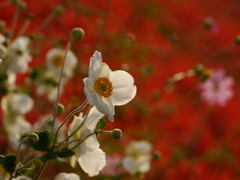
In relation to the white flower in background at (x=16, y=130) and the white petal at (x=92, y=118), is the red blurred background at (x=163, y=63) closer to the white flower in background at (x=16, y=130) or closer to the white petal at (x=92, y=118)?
the white flower in background at (x=16, y=130)

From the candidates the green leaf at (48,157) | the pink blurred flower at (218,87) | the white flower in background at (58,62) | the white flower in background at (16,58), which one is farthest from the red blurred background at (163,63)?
the green leaf at (48,157)

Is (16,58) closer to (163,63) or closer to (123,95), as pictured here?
(123,95)

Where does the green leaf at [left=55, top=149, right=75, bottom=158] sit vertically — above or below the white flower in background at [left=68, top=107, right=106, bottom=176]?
below

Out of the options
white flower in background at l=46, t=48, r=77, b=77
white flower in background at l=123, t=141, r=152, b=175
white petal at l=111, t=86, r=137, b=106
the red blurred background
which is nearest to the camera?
white petal at l=111, t=86, r=137, b=106

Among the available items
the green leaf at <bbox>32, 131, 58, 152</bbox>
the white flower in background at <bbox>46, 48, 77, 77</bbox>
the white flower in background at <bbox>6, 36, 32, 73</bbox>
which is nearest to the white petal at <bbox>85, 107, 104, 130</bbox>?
the green leaf at <bbox>32, 131, 58, 152</bbox>

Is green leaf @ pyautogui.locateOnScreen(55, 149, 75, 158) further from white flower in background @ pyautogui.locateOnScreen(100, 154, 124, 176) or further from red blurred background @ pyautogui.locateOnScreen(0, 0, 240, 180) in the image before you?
white flower in background @ pyautogui.locateOnScreen(100, 154, 124, 176)

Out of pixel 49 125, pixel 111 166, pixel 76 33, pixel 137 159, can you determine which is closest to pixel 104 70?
pixel 76 33
